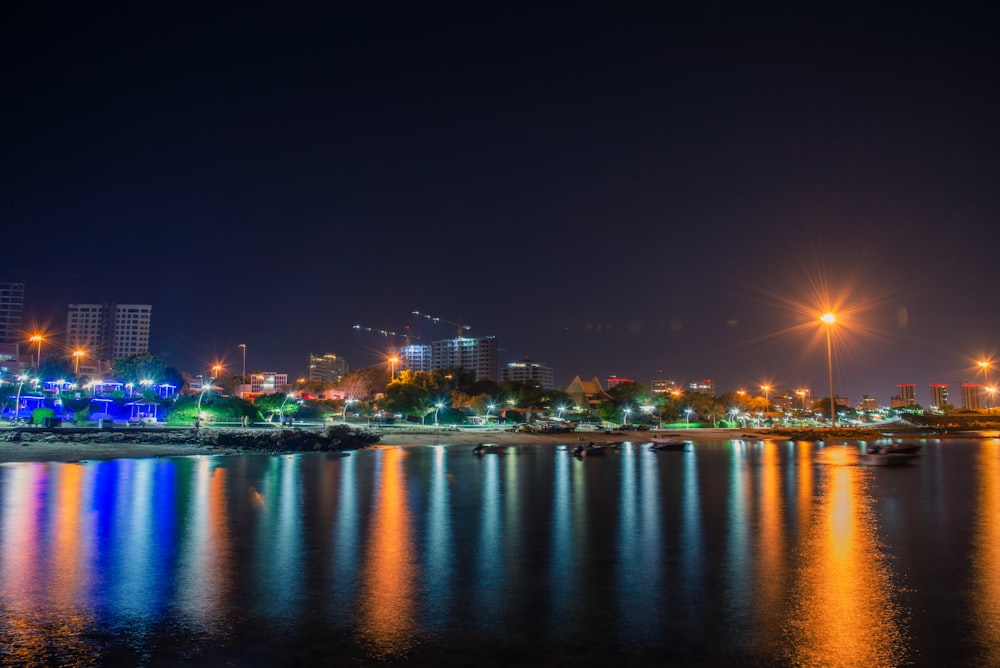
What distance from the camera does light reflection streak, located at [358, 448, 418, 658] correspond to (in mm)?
7465

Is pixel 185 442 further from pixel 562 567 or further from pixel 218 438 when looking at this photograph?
pixel 562 567

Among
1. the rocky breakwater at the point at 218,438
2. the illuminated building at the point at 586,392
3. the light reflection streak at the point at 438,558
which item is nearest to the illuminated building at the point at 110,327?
the illuminated building at the point at 586,392

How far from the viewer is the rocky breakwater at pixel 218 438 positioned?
140 feet

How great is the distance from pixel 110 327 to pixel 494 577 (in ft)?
702

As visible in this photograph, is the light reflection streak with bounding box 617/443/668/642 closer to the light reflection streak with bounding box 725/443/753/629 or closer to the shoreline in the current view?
the light reflection streak with bounding box 725/443/753/629

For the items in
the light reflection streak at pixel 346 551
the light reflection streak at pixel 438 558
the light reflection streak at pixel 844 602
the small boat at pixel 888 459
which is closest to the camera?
the light reflection streak at pixel 844 602

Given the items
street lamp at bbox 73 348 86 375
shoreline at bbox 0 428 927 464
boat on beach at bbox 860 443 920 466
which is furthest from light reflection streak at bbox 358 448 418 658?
street lamp at bbox 73 348 86 375

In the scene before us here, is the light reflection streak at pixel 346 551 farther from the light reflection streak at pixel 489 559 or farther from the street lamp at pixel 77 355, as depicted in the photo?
the street lamp at pixel 77 355

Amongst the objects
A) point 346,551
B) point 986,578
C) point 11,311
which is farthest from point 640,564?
point 11,311

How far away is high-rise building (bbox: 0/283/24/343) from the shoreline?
154870 mm

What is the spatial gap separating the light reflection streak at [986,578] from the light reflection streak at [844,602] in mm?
854

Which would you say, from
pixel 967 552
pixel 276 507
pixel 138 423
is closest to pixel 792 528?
pixel 967 552

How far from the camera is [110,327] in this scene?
189 meters

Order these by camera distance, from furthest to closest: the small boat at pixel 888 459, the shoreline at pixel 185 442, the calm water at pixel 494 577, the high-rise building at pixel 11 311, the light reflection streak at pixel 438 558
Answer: the high-rise building at pixel 11 311
the small boat at pixel 888 459
the shoreline at pixel 185 442
the light reflection streak at pixel 438 558
the calm water at pixel 494 577
